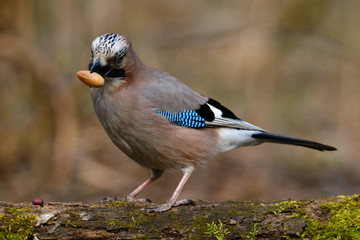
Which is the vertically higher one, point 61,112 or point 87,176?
point 61,112

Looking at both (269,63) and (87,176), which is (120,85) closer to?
(87,176)

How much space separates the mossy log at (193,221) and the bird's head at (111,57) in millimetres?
1370

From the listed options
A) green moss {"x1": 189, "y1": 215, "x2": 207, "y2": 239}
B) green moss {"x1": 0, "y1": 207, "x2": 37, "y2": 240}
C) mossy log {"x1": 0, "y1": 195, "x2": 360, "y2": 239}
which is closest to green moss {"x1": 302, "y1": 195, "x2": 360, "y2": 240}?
mossy log {"x1": 0, "y1": 195, "x2": 360, "y2": 239}

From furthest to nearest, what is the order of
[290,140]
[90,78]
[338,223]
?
[290,140] → [90,78] → [338,223]

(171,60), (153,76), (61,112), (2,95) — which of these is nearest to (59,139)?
(61,112)

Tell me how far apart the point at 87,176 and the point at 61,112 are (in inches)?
47.6

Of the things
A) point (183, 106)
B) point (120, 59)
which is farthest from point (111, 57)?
point (183, 106)

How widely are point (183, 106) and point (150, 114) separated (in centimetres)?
47

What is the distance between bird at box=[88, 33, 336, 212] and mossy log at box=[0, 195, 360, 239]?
0.56 meters

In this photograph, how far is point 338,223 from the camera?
424 cm

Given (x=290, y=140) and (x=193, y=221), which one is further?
(x=290, y=140)

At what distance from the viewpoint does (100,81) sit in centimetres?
494

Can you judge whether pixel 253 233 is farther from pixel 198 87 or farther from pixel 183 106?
pixel 198 87

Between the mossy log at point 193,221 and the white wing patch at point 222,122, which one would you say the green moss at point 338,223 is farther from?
the white wing patch at point 222,122
